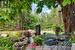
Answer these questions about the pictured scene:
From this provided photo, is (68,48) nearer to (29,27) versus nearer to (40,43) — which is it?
(40,43)

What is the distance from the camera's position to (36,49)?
7457 millimetres

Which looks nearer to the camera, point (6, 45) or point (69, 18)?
point (6, 45)

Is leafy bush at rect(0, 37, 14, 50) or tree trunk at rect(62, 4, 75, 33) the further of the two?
tree trunk at rect(62, 4, 75, 33)

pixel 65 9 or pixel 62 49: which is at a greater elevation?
pixel 65 9

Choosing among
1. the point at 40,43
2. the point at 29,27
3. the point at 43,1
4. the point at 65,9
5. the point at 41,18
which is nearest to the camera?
the point at 40,43

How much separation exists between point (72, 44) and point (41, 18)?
714 inches

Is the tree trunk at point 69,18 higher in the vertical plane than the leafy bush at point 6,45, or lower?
higher

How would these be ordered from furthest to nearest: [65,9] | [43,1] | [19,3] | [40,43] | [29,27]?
[29,27]
[43,1]
[65,9]
[40,43]
[19,3]

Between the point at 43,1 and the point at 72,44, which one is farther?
the point at 43,1

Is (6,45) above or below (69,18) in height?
below

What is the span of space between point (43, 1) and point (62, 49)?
477cm

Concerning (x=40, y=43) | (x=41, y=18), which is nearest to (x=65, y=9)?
(x=40, y=43)

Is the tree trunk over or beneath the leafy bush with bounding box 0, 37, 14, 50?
over

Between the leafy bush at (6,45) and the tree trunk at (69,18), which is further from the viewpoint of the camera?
the tree trunk at (69,18)
